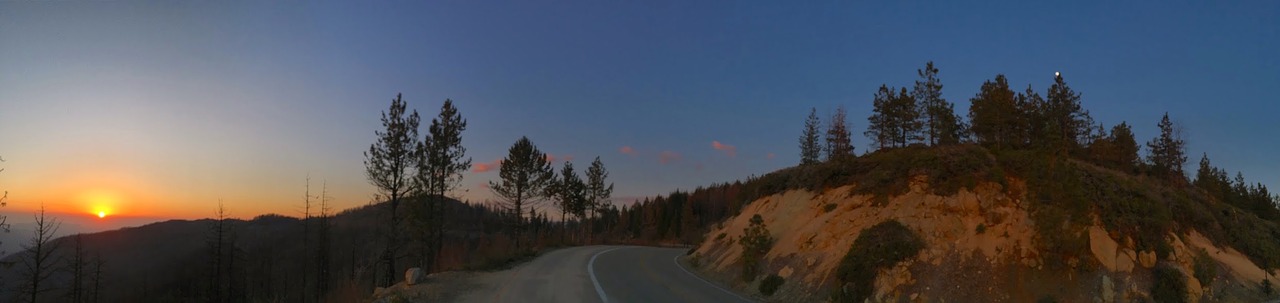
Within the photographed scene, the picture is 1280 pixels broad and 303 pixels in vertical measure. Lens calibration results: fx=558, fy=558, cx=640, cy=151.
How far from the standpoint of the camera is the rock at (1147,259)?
1198 cm

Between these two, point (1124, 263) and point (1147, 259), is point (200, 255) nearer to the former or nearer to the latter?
point (1124, 263)

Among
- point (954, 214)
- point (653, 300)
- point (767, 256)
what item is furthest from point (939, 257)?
point (653, 300)

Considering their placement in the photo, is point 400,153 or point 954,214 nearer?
point 954,214

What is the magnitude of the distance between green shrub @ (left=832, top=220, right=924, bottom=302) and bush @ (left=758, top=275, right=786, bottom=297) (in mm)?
1912

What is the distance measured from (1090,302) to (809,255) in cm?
590

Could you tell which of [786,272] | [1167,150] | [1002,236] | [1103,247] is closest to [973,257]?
[1002,236]

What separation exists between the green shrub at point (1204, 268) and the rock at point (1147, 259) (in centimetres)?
118

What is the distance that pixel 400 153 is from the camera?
30.1 m

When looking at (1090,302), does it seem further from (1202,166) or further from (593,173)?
(593,173)

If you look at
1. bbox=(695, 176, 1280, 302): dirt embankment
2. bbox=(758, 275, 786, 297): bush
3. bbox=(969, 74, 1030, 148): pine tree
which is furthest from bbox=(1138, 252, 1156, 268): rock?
bbox=(969, 74, 1030, 148): pine tree

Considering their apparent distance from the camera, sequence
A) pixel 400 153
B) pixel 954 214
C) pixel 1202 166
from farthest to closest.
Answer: pixel 1202 166 → pixel 400 153 → pixel 954 214

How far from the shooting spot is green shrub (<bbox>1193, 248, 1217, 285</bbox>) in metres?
12.1

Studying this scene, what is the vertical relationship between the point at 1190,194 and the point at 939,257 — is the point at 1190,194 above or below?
above

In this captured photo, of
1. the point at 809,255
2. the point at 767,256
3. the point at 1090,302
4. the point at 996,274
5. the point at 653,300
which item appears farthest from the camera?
the point at 767,256
